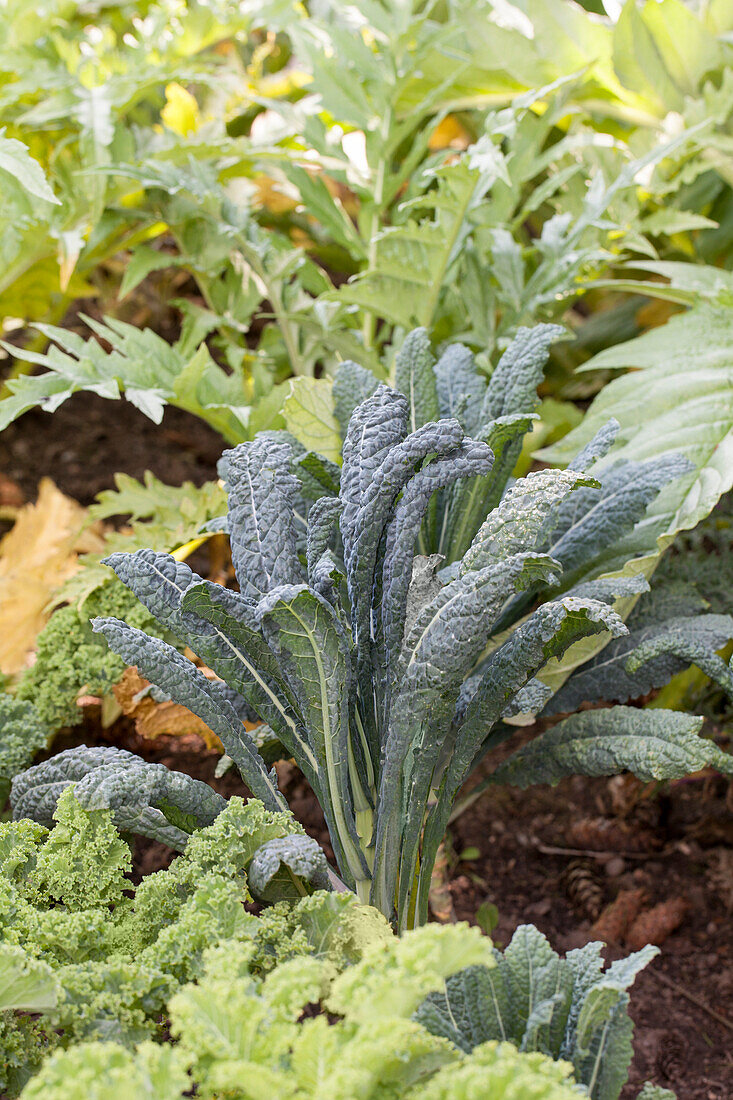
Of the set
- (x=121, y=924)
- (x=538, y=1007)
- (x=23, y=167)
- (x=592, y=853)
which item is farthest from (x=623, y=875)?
(x=23, y=167)

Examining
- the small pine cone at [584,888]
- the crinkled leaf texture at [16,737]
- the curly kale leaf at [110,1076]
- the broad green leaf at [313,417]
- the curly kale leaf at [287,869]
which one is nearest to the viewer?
the curly kale leaf at [110,1076]

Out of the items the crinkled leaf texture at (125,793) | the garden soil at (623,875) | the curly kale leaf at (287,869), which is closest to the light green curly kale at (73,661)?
the garden soil at (623,875)

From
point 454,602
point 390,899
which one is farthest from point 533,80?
point 390,899

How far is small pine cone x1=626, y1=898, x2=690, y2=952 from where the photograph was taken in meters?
1.43

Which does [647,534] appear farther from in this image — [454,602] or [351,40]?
[351,40]

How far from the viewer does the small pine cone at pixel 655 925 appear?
143cm

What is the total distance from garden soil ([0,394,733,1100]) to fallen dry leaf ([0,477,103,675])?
20 centimetres

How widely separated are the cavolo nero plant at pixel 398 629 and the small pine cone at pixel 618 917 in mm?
377

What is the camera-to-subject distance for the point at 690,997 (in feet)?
4.49

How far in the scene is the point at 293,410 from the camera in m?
1.38

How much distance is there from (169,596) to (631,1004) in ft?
3.06

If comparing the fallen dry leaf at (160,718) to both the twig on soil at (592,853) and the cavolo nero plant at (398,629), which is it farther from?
the twig on soil at (592,853)

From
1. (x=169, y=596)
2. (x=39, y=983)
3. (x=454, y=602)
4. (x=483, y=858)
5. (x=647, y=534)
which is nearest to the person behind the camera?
(x=39, y=983)

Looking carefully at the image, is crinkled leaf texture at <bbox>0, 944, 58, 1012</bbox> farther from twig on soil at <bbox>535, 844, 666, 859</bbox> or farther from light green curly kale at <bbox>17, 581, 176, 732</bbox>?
twig on soil at <bbox>535, 844, 666, 859</bbox>
